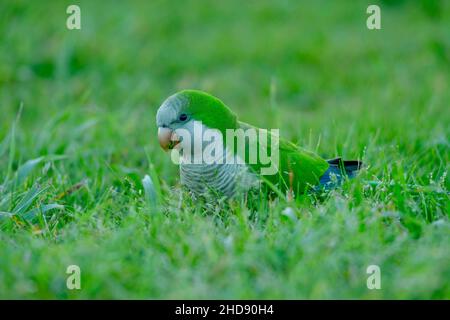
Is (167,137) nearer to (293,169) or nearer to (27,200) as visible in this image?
(293,169)

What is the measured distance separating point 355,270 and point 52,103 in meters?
3.80

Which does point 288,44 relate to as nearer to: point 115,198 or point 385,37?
point 385,37

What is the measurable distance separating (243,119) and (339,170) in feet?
6.84

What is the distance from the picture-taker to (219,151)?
3494 millimetres

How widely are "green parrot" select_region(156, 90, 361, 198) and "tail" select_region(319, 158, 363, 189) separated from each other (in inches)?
1.3

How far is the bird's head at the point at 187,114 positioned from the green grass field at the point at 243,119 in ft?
0.96

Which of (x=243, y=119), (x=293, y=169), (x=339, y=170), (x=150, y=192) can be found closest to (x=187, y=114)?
(x=150, y=192)

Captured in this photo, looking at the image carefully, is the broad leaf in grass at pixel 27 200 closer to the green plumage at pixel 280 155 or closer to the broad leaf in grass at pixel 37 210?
the broad leaf in grass at pixel 37 210

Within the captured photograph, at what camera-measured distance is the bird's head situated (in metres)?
3.50

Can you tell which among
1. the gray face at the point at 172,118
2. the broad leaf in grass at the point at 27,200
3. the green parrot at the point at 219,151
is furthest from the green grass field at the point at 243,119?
the gray face at the point at 172,118

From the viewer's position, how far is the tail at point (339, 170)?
Result: 365 cm
